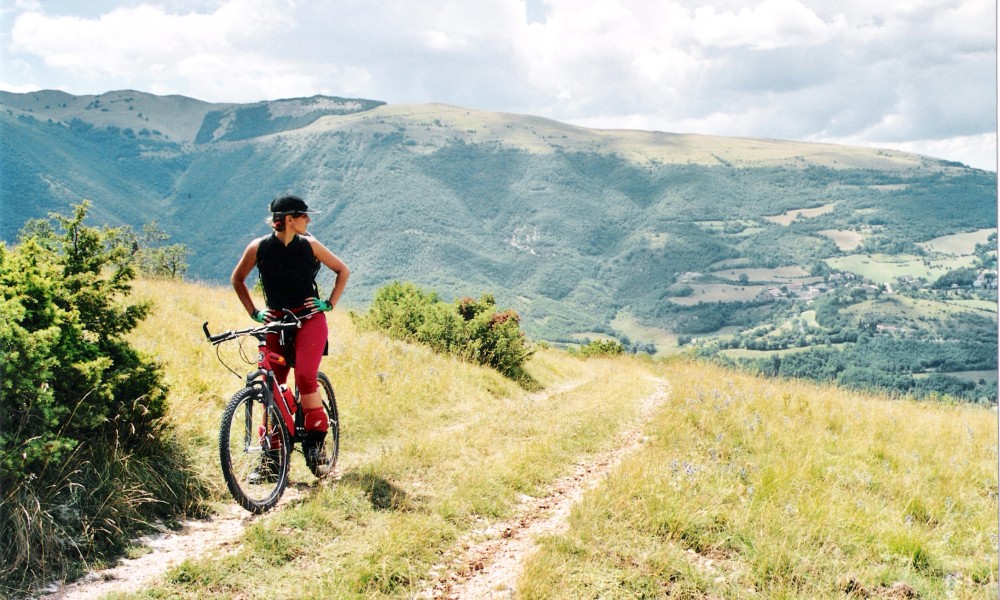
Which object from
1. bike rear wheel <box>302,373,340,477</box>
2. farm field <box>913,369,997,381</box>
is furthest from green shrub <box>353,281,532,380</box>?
farm field <box>913,369,997,381</box>

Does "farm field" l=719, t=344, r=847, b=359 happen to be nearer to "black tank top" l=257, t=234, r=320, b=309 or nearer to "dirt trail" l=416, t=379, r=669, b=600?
"dirt trail" l=416, t=379, r=669, b=600

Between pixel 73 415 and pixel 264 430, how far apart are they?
1.55 m

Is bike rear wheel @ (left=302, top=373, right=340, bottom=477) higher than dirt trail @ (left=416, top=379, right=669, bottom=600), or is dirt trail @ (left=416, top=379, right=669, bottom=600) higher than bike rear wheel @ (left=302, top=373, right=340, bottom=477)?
bike rear wheel @ (left=302, top=373, right=340, bottom=477)

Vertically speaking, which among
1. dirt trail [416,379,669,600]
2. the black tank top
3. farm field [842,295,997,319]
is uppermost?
the black tank top

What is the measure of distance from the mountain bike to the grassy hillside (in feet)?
1.03

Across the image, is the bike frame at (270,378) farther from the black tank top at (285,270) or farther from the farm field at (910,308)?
the farm field at (910,308)

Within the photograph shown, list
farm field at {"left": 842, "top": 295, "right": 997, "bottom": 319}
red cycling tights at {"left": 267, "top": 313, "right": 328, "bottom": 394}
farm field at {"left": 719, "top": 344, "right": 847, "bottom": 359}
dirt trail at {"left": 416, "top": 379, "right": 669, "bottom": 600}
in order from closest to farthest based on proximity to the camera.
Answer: dirt trail at {"left": 416, "top": 379, "right": 669, "bottom": 600} < red cycling tights at {"left": 267, "top": 313, "right": 328, "bottom": 394} < farm field at {"left": 719, "top": 344, "right": 847, "bottom": 359} < farm field at {"left": 842, "top": 295, "right": 997, "bottom": 319}

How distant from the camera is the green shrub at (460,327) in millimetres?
16641

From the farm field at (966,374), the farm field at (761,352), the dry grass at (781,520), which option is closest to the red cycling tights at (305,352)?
the dry grass at (781,520)

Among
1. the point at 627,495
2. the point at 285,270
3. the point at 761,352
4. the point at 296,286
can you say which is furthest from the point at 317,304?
the point at 761,352

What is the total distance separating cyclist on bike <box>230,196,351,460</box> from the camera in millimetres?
6047

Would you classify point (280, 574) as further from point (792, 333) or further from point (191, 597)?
point (792, 333)

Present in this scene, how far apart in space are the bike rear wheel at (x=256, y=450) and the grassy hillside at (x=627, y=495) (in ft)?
0.96

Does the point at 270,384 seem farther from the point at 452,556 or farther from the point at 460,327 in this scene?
the point at 460,327
